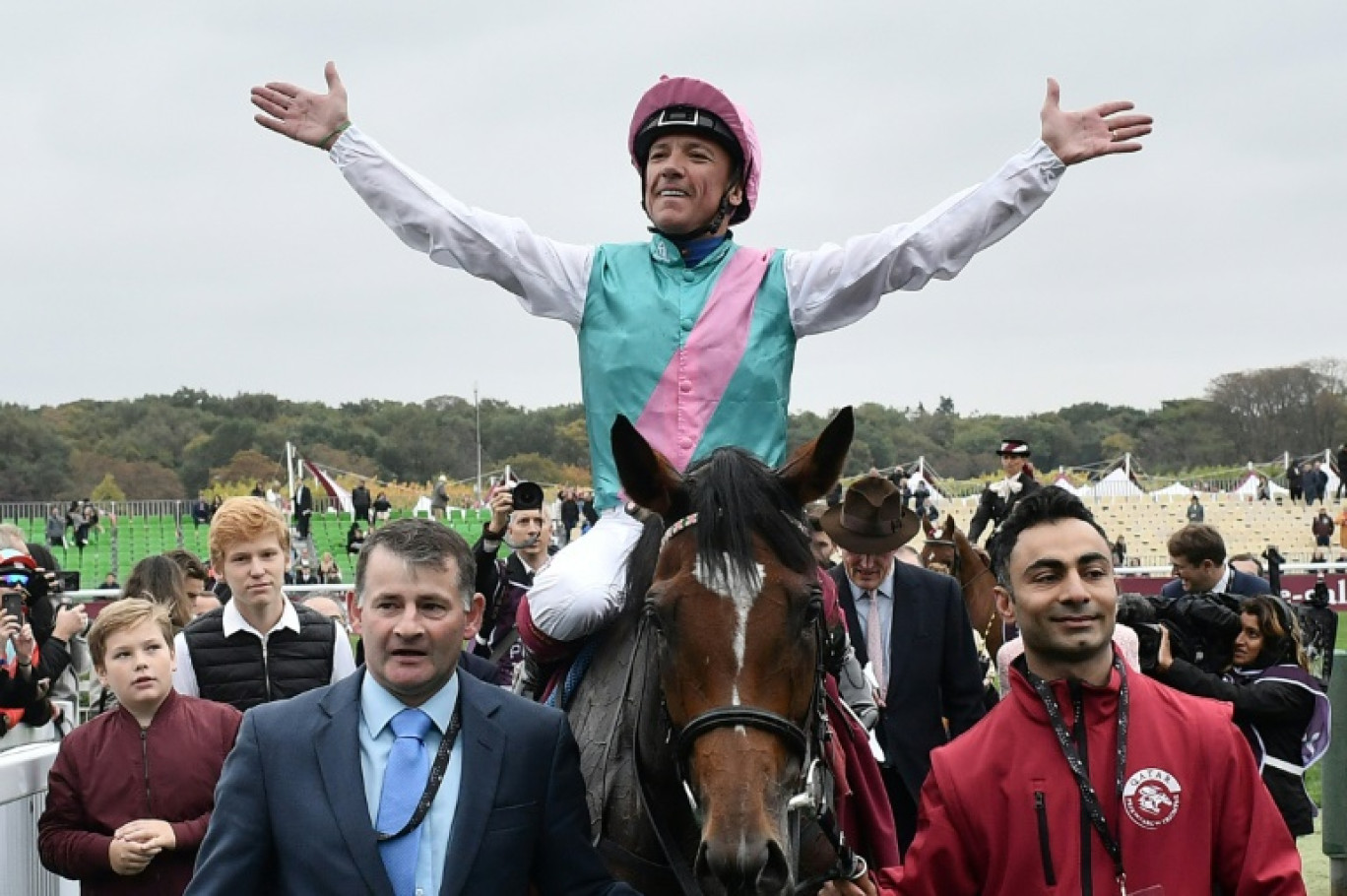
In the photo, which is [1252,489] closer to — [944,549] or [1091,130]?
[944,549]

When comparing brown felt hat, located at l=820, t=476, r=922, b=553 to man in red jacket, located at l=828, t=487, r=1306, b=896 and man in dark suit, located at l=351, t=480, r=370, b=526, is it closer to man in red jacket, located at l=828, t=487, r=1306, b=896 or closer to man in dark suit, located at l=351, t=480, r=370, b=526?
man in red jacket, located at l=828, t=487, r=1306, b=896

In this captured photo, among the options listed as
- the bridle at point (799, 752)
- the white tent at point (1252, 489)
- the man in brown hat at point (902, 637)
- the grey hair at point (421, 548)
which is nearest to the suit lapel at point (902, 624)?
the man in brown hat at point (902, 637)

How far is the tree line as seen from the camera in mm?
47719

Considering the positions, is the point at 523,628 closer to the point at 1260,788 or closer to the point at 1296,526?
the point at 1260,788

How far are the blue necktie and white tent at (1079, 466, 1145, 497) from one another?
1512 inches

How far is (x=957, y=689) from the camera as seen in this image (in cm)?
543

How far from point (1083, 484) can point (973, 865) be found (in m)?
41.7

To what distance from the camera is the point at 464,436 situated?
184 feet

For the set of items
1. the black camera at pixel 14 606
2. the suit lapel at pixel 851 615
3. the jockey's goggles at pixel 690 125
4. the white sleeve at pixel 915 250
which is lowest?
the suit lapel at pixel 851 615

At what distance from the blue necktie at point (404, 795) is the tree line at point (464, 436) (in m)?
38.8

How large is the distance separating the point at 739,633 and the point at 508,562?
14.0 ft

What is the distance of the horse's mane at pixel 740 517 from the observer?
2.91m

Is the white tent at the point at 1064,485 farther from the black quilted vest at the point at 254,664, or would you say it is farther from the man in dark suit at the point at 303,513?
the man in dark suit at the point at 303,513

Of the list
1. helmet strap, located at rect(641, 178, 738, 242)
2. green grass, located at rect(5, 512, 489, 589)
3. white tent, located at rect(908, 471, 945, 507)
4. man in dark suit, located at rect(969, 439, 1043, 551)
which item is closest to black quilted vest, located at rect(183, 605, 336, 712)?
helmet strap, located at rect(641, 178, 738, 242)
